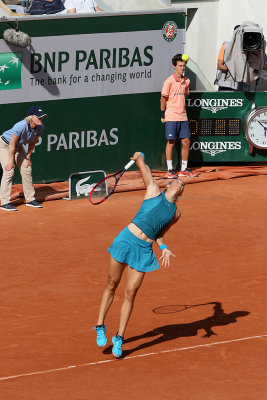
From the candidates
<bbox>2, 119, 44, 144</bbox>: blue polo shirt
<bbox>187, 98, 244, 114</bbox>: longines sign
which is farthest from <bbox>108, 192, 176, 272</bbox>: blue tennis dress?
<bbox>187, 98, 244, 114</bbox>: longines sign

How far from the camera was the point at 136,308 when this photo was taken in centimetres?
1023

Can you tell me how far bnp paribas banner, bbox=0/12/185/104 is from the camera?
1530 centimetres

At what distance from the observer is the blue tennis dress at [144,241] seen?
340 inches

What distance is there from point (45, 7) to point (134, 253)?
364 inches

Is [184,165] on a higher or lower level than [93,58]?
lower

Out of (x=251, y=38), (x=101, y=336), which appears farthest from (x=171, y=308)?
(x=251, y=38)

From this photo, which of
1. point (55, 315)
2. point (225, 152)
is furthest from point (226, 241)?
point (225, 152)

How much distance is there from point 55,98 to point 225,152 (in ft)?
14.0

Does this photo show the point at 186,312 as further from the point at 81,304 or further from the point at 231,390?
the point at 231,390

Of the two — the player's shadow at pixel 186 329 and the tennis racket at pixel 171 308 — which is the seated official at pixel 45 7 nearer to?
the tennis racket at pixel 171 308

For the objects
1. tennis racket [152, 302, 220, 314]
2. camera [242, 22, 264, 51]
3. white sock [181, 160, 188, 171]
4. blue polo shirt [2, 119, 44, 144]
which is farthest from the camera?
camera [242, 22, 264, 51]

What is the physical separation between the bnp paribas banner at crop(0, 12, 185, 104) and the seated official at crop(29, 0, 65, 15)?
3.64 feet

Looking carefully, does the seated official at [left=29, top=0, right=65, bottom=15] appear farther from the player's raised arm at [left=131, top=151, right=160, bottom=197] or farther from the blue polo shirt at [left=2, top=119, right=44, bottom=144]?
the player's raised arm at [left=131, top=151, right=160, bottom=197]

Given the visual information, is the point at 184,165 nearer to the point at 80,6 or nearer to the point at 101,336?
the point at 80,6
